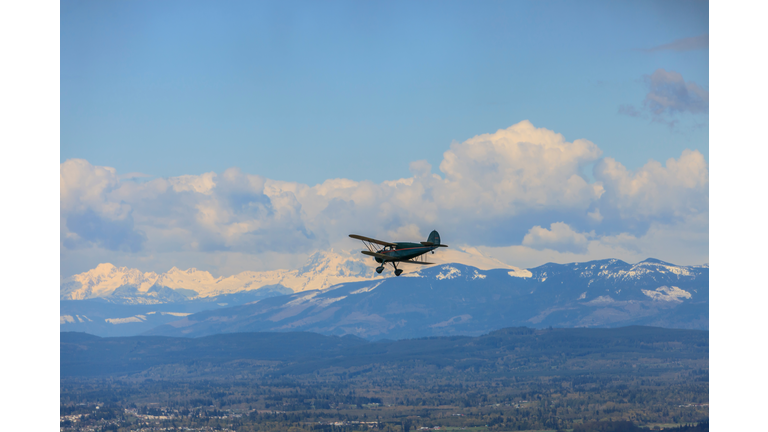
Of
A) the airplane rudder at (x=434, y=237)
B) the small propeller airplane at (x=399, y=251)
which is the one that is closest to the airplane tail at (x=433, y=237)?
the airplane rudder at (x=434, y=237)

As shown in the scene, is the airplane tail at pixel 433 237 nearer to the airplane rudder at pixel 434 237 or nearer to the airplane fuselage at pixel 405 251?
the airplane rudder at pixel 434 237

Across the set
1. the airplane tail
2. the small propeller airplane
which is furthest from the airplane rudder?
the small propeller airplane

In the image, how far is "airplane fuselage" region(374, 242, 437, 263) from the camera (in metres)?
107

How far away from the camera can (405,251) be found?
356 feet

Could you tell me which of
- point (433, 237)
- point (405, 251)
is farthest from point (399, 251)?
point (433, 237)

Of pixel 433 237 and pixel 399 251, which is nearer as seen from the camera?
pixel 399 251

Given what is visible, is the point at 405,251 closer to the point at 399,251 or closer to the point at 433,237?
the point at 399,251

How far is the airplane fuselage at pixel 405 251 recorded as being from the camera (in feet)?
352

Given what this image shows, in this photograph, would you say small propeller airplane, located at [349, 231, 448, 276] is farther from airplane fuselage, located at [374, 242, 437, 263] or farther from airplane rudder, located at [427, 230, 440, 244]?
airplane rudder, located at [427, 230, 440, 244]
